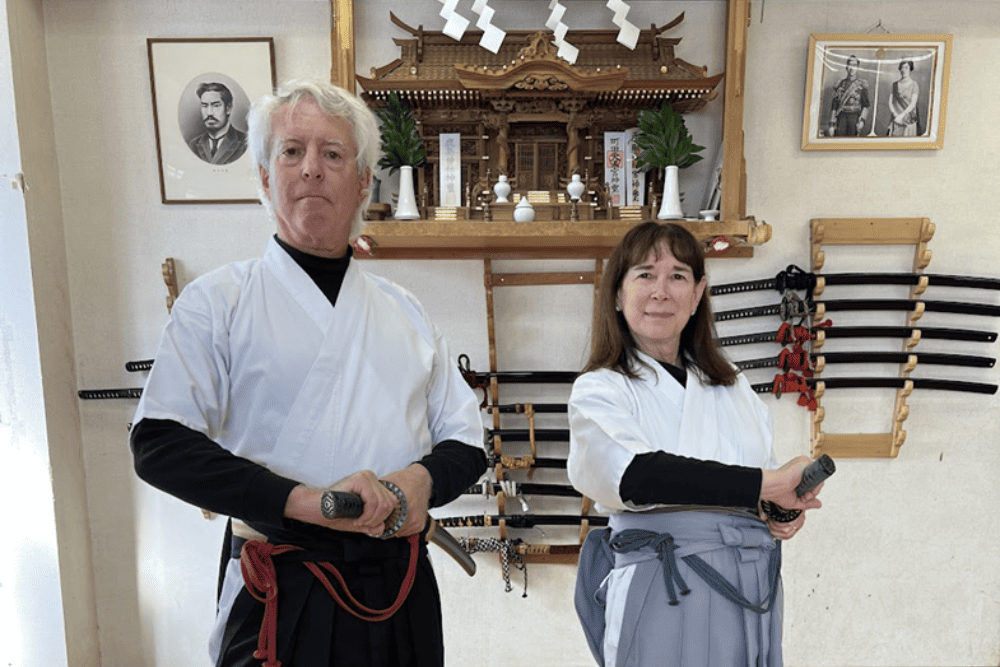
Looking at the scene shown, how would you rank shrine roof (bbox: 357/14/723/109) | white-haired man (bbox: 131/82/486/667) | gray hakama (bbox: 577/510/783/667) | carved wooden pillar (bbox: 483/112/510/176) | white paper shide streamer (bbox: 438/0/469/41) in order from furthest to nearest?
carved wooden pillar (bbox: 483/112/510/176) → white paper shide streamer (bbox: 438/0/469/41) → shrine roof (bbox: 357/14/723/109) → gray hakama (bbox: 577/510/783/667) → white-haired man (bbox: 131/82/486/667)

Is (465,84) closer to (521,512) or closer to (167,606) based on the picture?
(521,512)

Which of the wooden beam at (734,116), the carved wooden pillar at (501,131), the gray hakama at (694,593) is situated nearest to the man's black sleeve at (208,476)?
the gray hakama at (694,593)

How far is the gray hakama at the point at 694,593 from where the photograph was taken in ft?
4.35

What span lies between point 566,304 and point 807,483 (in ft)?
5.30

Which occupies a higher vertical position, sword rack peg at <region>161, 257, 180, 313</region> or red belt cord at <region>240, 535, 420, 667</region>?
sword rack peg at <region>161, 257, 180, 313</region>

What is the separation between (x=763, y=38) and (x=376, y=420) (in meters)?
2.39

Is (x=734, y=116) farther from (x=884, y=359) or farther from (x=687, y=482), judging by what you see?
(x=687, y=482)

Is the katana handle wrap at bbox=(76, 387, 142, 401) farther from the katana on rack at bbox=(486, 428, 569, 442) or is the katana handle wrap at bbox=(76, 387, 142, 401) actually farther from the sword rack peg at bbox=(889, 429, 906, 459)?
the sword rack peg at bbox=(889, 429, 906, 459)

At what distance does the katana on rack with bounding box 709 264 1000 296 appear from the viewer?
2590mm

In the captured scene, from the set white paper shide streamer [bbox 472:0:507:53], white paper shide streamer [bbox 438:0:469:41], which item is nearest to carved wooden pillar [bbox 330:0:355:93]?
white paper shide streamer [bbox 438:0:469:41]

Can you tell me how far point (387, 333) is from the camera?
125 centimetres

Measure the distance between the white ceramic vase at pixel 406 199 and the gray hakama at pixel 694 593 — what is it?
1450 millimetres

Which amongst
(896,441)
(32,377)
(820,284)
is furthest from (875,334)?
(32,377)

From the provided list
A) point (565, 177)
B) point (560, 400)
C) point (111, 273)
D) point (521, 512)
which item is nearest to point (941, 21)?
point (565, 177)
